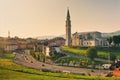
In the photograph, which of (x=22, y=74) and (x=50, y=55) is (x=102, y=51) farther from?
(x=22, y=74)

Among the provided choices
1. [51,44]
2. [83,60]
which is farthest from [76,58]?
[51,44]

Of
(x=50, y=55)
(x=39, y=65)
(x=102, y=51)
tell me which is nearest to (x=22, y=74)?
(x=39, y=65)

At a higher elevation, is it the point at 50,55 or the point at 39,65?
the point at 50,55

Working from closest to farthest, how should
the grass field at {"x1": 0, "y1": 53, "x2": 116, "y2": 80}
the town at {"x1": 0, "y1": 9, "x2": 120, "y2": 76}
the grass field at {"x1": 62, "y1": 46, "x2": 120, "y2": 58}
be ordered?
the grass field at {"x1": 0, "y1": 53, "x2": 116, "y2": 80}, the town at {"x1": 0, "y1": 9, "x2": 120, "y2": 76}, the grass field at {"x1": 62, "y1": 46, "x2": 120, "y2": 58}

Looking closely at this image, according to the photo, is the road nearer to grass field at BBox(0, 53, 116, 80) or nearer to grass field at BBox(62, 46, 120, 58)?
grass field at BBox(0, 53, 116, 80)

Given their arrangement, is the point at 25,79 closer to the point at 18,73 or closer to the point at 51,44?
the point at 18,73

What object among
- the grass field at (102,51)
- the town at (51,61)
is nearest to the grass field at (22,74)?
the town at (51,61)

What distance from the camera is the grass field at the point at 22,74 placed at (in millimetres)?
9070

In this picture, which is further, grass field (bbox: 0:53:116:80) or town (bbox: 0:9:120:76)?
town (bbox: 0:9:120:76)

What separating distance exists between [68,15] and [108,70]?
2437 mm

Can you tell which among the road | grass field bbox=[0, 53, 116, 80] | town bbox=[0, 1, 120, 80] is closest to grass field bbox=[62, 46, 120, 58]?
town bbox=[0, 1, 120, 80]

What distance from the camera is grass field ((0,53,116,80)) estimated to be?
9.07 m

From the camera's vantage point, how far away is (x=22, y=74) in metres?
9.47

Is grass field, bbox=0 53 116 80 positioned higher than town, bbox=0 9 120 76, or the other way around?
town, bbox=0 9 120 76
